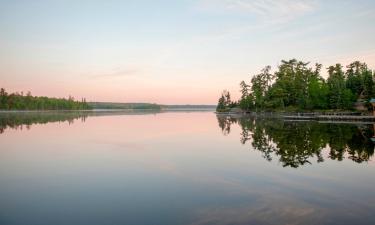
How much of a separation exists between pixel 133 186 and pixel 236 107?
110 meters

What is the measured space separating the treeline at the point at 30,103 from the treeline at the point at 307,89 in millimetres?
113285

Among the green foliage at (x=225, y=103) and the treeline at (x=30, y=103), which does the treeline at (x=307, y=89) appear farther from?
the treeline at (x=30, y=103)

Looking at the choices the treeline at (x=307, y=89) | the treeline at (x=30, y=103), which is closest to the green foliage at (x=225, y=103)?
the treeline at (x=307, y=89)

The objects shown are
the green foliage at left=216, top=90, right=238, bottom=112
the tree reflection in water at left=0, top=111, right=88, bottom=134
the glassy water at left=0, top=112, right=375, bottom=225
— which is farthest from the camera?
the green foliage at left=216, top=90, right=238, bottom=112

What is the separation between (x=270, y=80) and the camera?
9681cm

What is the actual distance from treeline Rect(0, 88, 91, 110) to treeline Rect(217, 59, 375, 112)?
372 feet

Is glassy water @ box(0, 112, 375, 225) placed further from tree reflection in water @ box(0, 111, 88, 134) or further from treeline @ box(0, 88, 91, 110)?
treeline @ box(0, 88, 91, 110)

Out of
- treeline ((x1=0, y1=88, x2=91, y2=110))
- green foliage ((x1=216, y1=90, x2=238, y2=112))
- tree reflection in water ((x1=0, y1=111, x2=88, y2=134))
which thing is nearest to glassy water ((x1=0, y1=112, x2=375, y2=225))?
tree reflection in water ((x1=0, y1=111, x2=88, y2=134))

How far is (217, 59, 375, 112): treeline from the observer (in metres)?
66.1

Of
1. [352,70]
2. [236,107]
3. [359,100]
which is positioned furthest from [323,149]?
[236,107]

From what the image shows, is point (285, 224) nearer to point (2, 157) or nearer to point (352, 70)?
point (2, 157)

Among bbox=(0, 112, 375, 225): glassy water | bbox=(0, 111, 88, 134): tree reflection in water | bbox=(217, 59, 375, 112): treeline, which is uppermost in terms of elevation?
bbox=(217, 59, 375, 112): treeline

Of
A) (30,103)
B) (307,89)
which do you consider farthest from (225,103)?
(30,103)

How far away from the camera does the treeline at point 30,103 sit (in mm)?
149750
